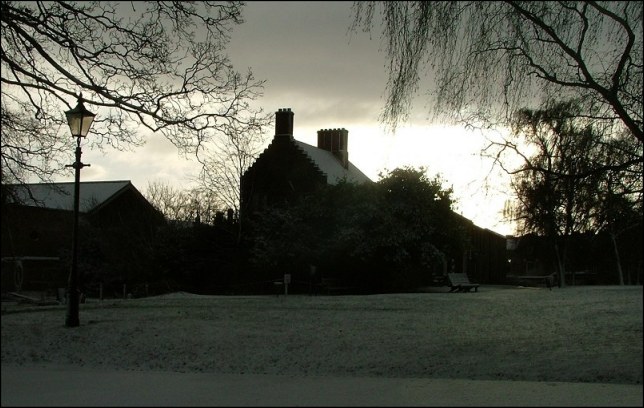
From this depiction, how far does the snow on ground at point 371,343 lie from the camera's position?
8.39 metres

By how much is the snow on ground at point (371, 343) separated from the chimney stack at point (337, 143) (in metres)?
34.0

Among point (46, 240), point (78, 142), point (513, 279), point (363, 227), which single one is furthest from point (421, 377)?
point (513, 279)

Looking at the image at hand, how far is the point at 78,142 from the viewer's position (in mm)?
10805

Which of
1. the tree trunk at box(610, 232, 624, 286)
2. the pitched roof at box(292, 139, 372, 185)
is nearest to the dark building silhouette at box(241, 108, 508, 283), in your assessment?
the pitched roof at box(292, 139, 372, 185)

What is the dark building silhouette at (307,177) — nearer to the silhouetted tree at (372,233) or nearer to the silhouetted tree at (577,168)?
the silhouetted tree at (372,233)

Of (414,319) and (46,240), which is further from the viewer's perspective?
(46,240)

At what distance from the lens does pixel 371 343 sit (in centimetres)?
1007

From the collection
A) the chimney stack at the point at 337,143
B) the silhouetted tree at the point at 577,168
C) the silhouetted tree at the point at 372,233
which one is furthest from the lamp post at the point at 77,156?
the chimney stack at the point at 337,143

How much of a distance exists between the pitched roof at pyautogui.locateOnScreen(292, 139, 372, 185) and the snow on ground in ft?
91.1

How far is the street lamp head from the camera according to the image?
10688 millimetres

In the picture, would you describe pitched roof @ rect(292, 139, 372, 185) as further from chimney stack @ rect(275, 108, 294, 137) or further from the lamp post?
the lamp post

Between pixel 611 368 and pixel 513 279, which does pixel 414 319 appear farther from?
pixel 513 279

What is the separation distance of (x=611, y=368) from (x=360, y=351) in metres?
3.54

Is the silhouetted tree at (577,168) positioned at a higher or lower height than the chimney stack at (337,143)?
lower
